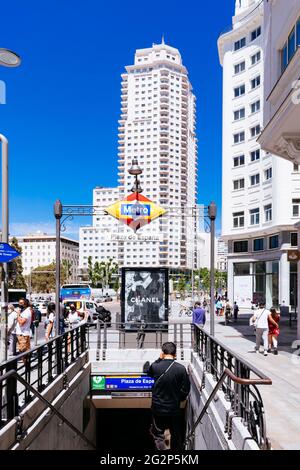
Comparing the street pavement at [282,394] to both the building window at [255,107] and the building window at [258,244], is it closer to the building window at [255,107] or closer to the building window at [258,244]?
the building window at [258,244]

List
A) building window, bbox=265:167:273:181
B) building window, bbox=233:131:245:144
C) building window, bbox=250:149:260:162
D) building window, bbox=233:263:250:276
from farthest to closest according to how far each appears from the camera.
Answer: building window, bbox=233:131:245:144
building window, bbox=233:263:250:276
building window, bbox=250:149:260:162
building window, bbox=265:167:273:181

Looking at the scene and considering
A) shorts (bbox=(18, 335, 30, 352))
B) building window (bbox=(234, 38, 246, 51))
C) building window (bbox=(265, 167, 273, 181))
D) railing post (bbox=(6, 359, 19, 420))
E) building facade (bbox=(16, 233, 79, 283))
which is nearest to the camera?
railing post (bbox=(6, 359, 19, 420))

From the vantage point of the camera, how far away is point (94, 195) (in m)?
188

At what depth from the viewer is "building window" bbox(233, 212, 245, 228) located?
44.3 m

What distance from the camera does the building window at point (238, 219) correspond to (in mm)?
44281

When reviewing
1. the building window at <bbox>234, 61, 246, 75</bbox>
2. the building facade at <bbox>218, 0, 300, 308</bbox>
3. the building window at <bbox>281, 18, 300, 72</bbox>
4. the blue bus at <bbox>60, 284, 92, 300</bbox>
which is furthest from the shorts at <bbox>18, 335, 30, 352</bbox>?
the blue bus at <bbox>60, 284, 92, 300</bbox>

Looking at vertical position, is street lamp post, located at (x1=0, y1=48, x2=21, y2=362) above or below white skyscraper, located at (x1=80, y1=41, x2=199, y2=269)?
below

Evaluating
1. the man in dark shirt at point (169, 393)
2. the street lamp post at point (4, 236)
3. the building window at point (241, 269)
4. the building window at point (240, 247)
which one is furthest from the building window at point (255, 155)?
the man in dark shirt at point (169, 393)

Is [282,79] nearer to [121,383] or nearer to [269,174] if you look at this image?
[121,383]

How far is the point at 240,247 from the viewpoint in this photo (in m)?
45.2

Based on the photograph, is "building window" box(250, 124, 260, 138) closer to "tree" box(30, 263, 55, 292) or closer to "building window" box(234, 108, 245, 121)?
"building window" box(234, 108, 245, 121)

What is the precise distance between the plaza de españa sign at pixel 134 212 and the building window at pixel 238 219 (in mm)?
29846

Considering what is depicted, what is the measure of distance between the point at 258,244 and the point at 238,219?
3359 millimetres

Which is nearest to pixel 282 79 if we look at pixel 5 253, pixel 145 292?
pixel 145 292
